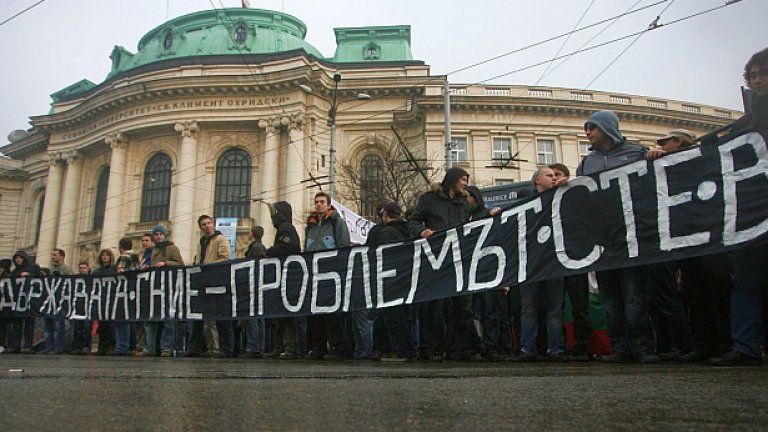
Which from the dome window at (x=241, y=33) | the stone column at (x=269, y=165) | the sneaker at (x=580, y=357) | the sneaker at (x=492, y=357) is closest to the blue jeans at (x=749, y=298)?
the sneaker at (x=580, y=357)

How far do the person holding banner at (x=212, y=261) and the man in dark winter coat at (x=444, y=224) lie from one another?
2.76 metres

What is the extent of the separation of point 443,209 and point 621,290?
1.86m

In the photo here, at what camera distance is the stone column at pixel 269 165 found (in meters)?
29.1

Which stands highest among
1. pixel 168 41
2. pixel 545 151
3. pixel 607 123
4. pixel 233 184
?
pixel 168 41

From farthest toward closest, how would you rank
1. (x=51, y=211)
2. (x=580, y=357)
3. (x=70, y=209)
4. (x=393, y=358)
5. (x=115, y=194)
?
(x=51, y=211) → (x=70, y=209) → (x=115, y=194) → (x=393, y=358) → (x=580, y=357)

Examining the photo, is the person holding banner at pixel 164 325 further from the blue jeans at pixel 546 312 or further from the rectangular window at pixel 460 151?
the rectangular window at pixel 460 151

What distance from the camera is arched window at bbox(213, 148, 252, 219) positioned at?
30406 mm

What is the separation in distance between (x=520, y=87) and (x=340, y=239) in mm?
27094

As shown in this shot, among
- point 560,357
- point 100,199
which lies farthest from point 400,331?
point 100,199

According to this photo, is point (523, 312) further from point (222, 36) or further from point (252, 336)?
point (222, 36)

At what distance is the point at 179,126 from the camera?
100 ft

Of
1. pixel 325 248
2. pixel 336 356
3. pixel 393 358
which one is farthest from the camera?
pixel 325 248

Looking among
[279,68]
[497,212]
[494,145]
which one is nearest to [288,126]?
[279,68]

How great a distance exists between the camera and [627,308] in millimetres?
4254
